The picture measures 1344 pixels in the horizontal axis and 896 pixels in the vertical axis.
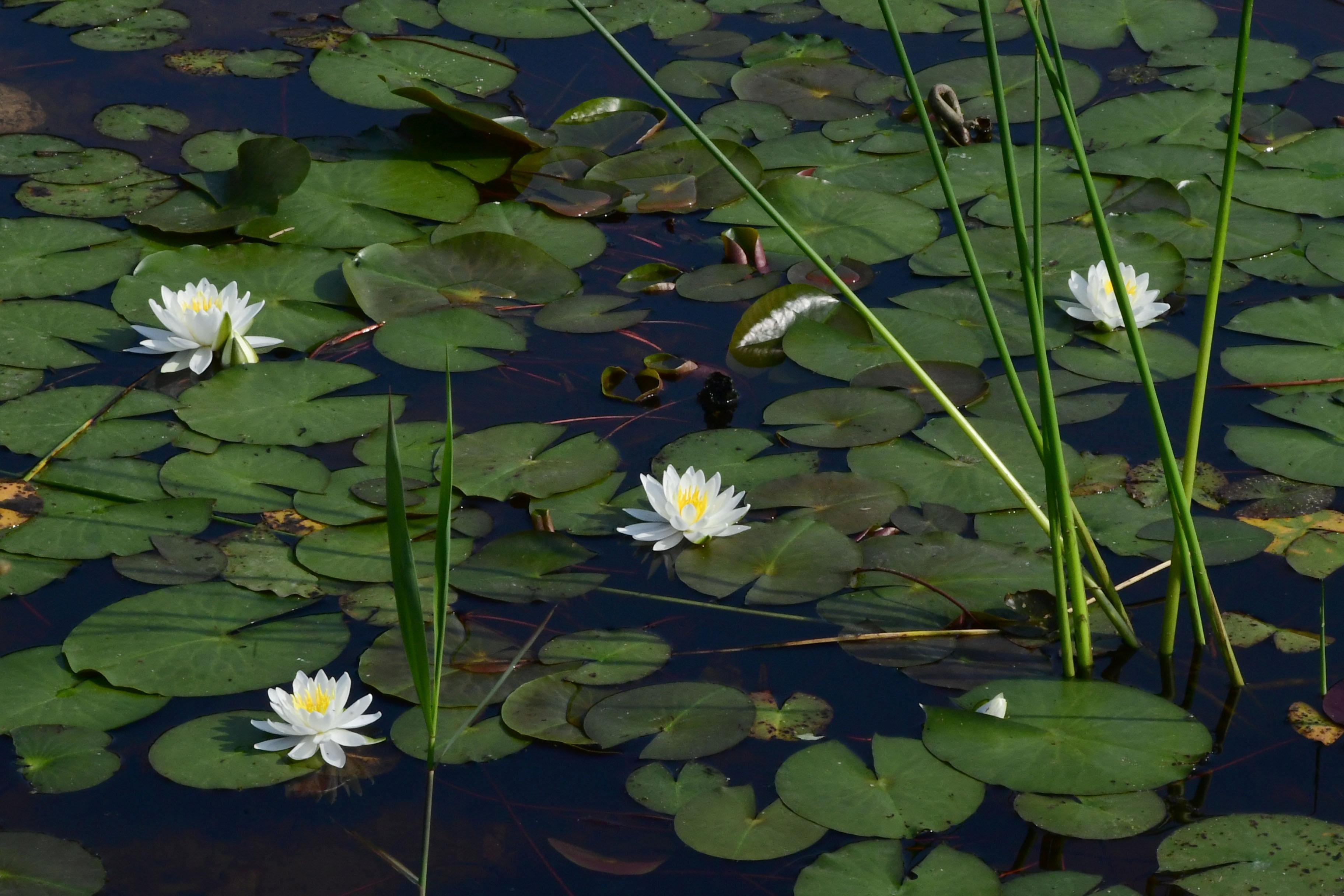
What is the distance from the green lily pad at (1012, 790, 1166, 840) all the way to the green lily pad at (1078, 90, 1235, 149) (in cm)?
304

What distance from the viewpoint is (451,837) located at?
8.27ft

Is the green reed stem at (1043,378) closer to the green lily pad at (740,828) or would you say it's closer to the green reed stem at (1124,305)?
the green reed stem at (1124,305)

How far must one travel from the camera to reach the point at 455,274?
4.22 metres

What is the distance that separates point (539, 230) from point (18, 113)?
2276 millimetres

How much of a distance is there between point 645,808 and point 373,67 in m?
3.73

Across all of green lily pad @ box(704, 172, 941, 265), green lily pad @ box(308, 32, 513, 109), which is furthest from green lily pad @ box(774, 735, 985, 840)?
green lily pad @ box(308, 32, 513, 109)

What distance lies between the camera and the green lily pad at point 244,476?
3.33m

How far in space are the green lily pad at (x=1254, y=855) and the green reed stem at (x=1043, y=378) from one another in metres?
0.45

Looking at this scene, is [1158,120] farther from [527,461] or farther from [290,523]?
[290,523]

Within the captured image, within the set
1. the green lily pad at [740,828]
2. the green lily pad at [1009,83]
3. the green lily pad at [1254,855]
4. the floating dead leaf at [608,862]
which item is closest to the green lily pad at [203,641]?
the floating dead leaf at [608,862]

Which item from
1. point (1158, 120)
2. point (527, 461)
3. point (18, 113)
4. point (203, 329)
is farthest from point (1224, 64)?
point (18, 113)

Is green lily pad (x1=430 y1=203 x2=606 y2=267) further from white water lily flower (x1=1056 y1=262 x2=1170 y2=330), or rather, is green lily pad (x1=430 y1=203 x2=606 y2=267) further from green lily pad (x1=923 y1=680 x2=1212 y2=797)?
green lily pad (x1=923 y1=680 x2=1212 y2=797)

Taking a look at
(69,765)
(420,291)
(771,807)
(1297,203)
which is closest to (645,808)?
(771,807)

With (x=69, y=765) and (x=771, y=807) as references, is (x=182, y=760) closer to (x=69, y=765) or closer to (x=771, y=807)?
(x=69, y=765)
